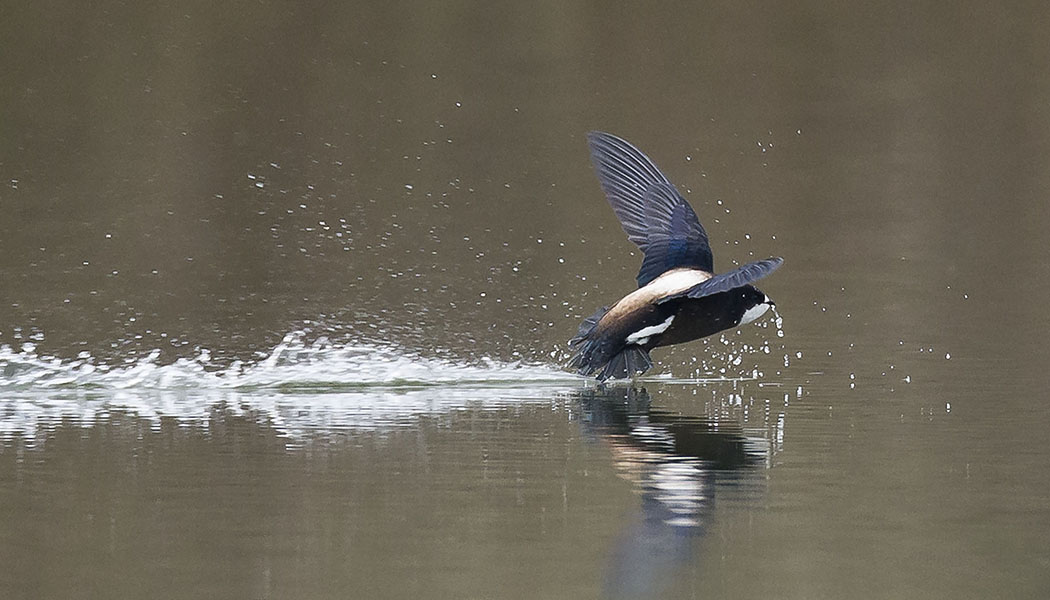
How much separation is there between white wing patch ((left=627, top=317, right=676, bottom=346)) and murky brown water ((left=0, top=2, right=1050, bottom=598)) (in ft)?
0.93

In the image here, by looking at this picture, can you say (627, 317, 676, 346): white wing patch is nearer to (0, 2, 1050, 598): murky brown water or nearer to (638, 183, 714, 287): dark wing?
(0, 2, 1050, 598): murky brown water

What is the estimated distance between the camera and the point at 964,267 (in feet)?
39.7

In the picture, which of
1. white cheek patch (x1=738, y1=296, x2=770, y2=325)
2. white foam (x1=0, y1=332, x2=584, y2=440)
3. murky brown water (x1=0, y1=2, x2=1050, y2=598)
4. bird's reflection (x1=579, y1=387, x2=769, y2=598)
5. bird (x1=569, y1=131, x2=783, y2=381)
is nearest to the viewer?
bird's reflection (x1=579, y1=387, x2=769, y2=598)

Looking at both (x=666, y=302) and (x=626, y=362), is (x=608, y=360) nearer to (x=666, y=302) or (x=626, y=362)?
(x=626, y=362)

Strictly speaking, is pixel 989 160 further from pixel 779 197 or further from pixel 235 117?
pixel 235 117

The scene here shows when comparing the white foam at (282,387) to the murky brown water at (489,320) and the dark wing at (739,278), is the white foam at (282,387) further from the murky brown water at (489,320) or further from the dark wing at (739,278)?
the dark wing at (739,278)

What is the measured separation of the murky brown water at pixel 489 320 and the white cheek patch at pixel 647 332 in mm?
285

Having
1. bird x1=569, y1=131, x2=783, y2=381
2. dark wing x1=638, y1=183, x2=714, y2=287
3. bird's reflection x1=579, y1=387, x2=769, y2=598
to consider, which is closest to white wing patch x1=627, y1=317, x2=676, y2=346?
bird x1=569, y1=131, x2=783, y2=381

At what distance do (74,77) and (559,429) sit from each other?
1421cm

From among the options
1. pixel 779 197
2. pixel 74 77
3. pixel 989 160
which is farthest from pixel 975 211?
pixel 74 77

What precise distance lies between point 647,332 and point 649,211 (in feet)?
3.00

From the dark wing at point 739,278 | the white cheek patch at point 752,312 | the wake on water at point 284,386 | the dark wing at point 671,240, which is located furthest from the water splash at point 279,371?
the dark wing at point 739,278

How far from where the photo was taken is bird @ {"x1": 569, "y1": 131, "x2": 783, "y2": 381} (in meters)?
7.95

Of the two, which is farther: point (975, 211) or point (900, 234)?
point (975, 211)
